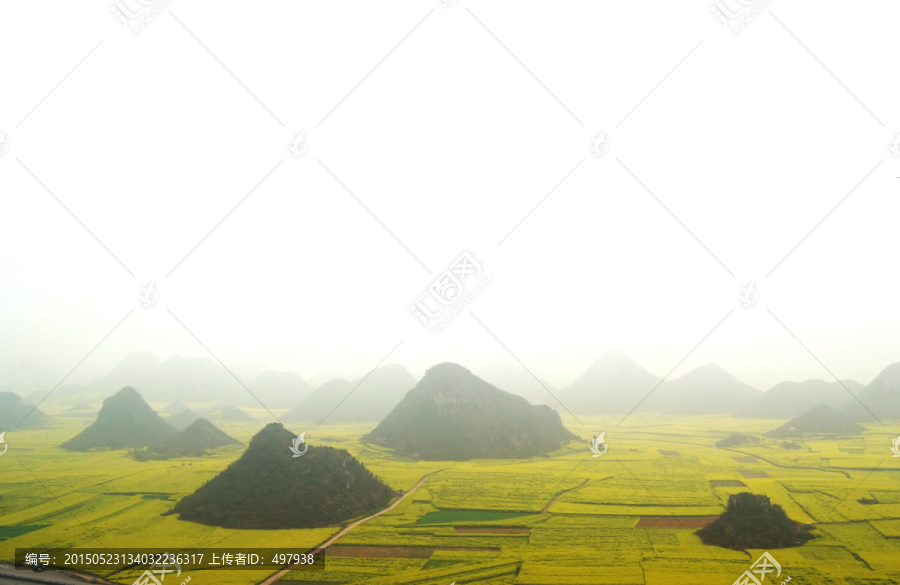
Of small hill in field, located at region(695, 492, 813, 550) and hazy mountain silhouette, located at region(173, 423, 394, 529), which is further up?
hazy mountain silhouette, located at region(173, 423, 394, 529)

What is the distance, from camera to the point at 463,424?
59.2m

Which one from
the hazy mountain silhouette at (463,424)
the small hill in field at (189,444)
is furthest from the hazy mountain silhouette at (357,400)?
the small hill in field at (189,444)

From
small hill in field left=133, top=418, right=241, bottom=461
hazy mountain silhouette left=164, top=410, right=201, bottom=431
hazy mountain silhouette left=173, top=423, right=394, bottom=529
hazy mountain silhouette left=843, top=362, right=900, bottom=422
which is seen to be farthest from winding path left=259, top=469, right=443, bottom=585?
hazy mountain silhouette left=843, top=362, right=900, bottom=422

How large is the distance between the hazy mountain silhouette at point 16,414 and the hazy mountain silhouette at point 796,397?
467 feet

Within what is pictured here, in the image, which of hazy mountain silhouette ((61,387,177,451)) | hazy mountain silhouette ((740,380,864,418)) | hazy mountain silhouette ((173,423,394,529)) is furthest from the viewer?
hazy mountain silhouette ((740,380,864,418))

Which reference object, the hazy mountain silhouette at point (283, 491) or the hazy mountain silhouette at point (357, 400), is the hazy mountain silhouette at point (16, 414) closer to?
the hazy mountain silhouette at point (357, 400)

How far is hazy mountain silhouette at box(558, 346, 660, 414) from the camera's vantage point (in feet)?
401

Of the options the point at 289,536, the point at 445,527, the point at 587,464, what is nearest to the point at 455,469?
the point at 587,464

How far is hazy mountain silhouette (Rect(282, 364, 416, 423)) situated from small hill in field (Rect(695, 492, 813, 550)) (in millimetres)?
75618

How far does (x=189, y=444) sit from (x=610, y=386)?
103m

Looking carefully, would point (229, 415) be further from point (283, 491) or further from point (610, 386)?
point (610, 386)

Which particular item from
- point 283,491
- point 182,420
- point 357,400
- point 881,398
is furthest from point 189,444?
point 881,398

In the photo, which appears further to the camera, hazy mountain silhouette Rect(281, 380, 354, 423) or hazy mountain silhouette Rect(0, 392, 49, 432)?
hazy mountain silhouette Rect(281, 380, 354, 423)

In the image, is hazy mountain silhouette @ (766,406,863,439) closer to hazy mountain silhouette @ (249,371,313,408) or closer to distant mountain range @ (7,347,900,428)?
Result: distant mountain range @ (7,347,900,428)
